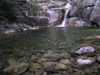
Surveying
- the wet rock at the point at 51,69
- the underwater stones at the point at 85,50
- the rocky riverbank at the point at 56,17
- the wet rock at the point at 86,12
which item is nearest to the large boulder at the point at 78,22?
the rocky riverbank at the point at 56,17

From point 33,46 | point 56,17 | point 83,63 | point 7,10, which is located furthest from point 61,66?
point 56,17

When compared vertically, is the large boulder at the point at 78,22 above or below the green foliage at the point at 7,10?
below

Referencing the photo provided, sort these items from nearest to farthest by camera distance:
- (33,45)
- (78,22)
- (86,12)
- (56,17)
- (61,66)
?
(61,66) → (33,45) → (78,22) → (86,12) → (56,17)

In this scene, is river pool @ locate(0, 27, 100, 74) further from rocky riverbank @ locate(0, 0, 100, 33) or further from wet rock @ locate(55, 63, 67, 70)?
rocky riverbank @ locate(0, 0, 100, 33)

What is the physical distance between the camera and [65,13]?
2028cm

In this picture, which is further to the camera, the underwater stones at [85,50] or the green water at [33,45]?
the green water at [33,45]

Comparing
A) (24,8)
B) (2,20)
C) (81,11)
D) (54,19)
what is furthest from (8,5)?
(81,11)

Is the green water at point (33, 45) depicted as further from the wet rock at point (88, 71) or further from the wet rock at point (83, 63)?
the wet rock at point (88, 71)

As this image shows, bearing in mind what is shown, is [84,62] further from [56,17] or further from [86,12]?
[86,12]

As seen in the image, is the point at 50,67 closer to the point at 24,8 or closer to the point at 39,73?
the point at 39,73

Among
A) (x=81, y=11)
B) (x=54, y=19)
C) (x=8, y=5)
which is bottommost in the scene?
(x=54, y=19)

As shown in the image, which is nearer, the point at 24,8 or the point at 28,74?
the point at 28,74

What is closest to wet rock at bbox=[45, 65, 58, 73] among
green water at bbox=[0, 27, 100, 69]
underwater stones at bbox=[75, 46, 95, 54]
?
green water at bbox=[0, 27, 100, 69]

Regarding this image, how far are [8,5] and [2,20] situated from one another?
2289 millimetres
